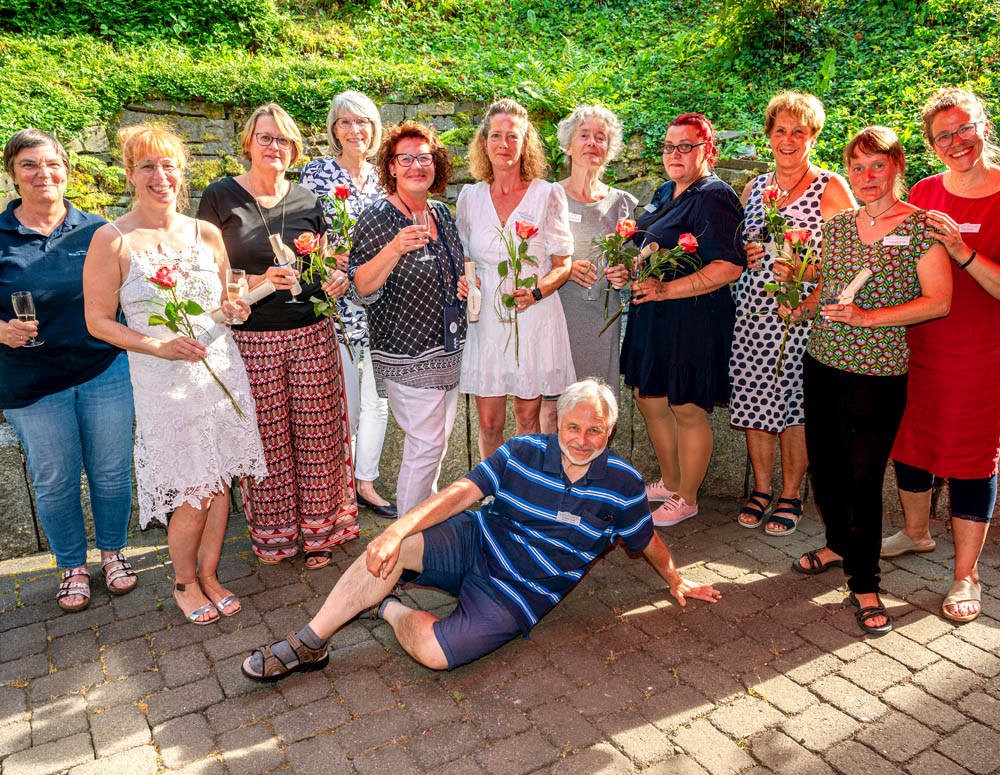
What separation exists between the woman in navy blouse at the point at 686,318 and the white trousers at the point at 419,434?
1383 millimetres

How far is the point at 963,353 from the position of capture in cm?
423

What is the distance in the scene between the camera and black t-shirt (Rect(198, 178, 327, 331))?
429cm

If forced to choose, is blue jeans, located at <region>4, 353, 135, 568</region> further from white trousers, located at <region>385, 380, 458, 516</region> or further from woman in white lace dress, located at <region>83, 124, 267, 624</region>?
white trousers, located at <region>385, 380, 458, 516</region>

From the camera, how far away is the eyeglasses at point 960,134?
3957mm

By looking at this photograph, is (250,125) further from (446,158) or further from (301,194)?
(446,158)

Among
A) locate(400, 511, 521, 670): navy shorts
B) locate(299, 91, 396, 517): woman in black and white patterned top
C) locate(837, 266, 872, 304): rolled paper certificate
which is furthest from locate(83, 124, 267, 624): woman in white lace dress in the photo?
locate(837, 266, 872, 304): rolled paper certificate

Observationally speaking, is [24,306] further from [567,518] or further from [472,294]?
[567,518]

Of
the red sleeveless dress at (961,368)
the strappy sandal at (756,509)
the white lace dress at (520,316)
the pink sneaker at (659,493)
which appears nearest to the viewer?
the red sleeveless dress at (961,368)

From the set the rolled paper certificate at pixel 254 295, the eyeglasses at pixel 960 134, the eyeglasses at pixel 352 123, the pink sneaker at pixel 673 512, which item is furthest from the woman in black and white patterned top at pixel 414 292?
the eyeglasses at pixel 960 134

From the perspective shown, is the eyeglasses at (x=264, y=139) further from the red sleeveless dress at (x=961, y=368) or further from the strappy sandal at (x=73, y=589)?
the red sleeveless dress at (x=961, y=368)

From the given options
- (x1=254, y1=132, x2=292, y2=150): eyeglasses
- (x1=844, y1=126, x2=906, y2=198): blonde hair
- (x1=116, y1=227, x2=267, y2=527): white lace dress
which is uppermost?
(x1=254, y1=132, x2=292, y2=150): eyeglasses

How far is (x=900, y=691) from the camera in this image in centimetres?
374

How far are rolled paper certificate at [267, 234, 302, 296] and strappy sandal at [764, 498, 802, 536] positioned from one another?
341 centimetres

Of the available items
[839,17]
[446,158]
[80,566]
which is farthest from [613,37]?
[80,566]
